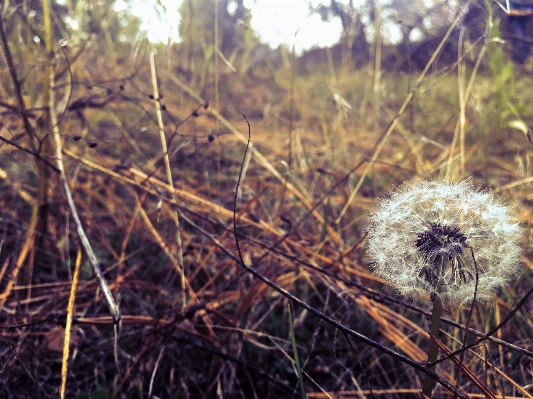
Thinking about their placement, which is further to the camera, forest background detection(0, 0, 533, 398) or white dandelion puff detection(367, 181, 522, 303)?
forest background detection(0, 0, 533, 398)

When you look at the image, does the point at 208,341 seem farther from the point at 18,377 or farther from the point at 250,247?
the point at 18,377

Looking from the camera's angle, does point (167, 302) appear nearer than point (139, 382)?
No

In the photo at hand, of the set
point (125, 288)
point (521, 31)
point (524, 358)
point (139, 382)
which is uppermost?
point (521, 31)

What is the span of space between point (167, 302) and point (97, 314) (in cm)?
29

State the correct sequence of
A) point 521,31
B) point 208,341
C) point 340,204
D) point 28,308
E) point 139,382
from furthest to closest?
point 521,31 → point 340,204 → point 28,308 → point 208,341 → point 139,382

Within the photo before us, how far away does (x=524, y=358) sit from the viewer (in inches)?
54.1

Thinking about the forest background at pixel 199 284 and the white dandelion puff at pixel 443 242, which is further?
the forest background at pixel 199 284

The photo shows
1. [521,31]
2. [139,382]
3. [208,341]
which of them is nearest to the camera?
[139,382]

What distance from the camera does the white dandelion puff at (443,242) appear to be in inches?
33.5

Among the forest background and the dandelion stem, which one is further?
the forest background

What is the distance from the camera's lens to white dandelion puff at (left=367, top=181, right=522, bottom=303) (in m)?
0.85

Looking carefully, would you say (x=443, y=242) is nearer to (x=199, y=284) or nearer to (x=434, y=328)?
(x=434, y=328)

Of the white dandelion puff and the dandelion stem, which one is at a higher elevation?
the white dandelion puff

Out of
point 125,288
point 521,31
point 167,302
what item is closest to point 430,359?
point 167,302
